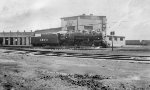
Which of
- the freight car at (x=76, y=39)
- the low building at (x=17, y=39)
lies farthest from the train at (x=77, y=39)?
the low building at (x=17, y=39)

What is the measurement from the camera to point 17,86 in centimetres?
818

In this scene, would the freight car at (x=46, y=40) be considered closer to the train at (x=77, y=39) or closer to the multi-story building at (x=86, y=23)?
the train at (x=77, y=39)

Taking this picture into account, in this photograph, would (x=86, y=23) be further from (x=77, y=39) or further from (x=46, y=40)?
(x=77, y=39)

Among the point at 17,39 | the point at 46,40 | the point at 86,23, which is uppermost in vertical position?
the point at 86,23

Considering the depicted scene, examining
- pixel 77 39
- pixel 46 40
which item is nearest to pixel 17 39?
pixel 46 40

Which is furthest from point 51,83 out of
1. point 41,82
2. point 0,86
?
point 0,86

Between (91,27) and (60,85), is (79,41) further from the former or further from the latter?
(60,85)

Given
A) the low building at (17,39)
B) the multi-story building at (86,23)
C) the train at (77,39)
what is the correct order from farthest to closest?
the multi-story building at (86,23), the low building at (17,39), the train at (77,39)

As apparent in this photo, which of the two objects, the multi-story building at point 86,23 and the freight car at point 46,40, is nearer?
the freight car at point 46,40

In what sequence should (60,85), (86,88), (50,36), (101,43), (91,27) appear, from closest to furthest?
(86,88)
(60,85)
(101,43)
(50,36)
(91,27)

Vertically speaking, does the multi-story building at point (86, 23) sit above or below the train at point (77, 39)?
above

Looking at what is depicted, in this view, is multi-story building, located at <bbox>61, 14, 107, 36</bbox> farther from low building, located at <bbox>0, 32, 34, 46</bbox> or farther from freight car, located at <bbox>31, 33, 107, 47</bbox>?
freight car, located at <bbox>31, 33, 107, 47</bbox>

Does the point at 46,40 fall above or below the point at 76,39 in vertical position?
below

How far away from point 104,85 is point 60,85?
1.75m
